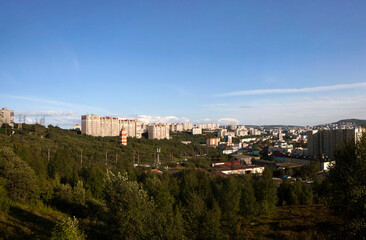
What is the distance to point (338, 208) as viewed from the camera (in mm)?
11695

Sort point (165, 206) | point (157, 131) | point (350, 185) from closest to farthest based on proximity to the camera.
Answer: point (350, 185) → point (165, 206) → point (157, 131)

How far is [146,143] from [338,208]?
6331 cm

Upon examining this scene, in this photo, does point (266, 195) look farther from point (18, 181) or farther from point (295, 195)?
point (18, 181)

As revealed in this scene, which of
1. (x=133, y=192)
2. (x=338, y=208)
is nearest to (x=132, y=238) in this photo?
(x=133, y=192)

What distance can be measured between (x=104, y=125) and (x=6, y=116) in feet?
77.0

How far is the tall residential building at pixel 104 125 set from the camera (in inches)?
2653

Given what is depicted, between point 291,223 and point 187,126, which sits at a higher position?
point 187,126

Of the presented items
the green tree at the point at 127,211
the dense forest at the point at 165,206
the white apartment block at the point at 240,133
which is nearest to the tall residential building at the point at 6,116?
the dense forest at the point at 165,206

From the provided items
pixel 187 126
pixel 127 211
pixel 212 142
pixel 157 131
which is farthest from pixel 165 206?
pixel 187 126

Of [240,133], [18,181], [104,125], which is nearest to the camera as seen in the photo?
[18,181]

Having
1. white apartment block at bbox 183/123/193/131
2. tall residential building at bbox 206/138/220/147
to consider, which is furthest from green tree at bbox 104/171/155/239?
white apartment block at bbox 183/123/193/131

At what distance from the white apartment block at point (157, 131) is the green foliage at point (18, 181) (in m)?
67.4

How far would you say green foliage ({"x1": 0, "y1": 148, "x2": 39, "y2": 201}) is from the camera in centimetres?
1603

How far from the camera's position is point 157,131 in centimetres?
8525
